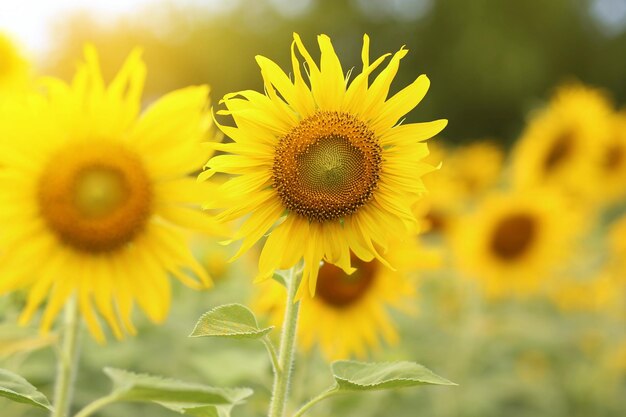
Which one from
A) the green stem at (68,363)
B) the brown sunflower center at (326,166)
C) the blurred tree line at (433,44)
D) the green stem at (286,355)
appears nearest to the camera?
the green stem at (286,355)

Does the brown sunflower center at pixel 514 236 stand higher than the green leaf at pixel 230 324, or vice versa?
the brown sunflower center at pixel 514 236

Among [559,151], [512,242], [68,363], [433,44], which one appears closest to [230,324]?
[68,363]

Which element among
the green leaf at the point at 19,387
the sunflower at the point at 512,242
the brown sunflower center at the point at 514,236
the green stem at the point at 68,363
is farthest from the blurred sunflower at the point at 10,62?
the green leaf at the point at 19,387

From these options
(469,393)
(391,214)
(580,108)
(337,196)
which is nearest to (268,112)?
(337,196)

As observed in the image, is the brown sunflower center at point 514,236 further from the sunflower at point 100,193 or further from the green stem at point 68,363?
the green stem at point 68,363

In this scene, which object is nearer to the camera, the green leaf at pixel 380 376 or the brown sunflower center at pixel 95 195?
the green leaf at pixel 380 376

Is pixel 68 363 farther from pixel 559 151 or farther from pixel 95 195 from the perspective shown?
pixel 559 151

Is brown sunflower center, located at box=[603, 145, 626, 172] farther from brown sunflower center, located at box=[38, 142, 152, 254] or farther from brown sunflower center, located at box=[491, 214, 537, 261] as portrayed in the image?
brown sunflower center, located at box=[38, 142, 152, 254]
